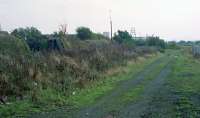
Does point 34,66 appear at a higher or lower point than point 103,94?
→ higher

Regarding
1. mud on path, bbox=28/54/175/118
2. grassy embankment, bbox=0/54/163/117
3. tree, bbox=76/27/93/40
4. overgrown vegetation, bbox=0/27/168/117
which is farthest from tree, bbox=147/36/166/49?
mud on path, bbox=28/54/175/118

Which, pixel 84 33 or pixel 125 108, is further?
pixel 84 33

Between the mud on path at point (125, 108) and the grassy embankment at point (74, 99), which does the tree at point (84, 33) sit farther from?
the mud on path at point (125, 108)

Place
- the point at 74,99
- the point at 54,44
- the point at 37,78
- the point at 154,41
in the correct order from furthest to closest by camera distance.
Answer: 1. the point at 154,41
2. the point at 54,44
3. the point at 37,78
4. the point at 74,99

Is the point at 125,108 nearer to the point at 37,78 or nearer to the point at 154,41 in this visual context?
the point at 37,78

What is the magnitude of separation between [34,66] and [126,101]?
4.95 m

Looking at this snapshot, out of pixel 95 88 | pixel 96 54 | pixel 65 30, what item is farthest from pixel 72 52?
pixel 65 30

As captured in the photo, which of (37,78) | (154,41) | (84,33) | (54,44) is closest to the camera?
Answer: (37,78)

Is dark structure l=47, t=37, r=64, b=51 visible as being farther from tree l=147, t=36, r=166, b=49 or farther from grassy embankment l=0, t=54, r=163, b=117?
tree l=147, t=36, r=166, b=49

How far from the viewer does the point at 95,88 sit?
2109cm

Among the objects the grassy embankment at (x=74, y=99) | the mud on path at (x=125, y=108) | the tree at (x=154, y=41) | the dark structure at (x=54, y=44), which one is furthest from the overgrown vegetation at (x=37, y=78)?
the tree at (x=154, y=41)

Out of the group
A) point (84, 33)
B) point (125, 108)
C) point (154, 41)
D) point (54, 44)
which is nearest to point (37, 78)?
point (125, 108)

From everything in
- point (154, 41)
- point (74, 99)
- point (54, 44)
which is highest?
point (54, 44)

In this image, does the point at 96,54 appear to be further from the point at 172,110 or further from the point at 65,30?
the point at 65,30
